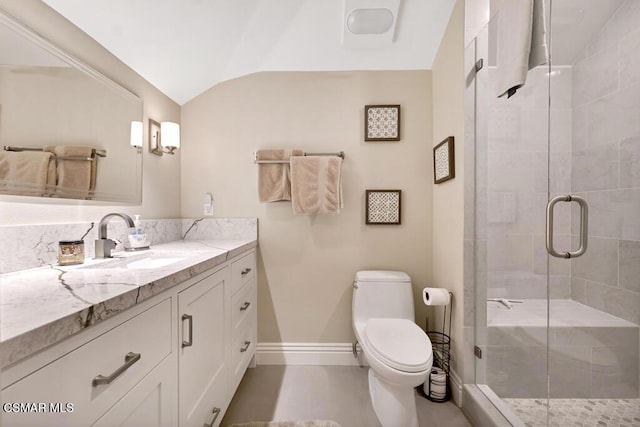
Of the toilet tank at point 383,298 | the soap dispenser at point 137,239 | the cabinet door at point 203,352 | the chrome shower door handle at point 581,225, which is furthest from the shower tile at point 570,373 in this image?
the soap dispenser at point 137,239

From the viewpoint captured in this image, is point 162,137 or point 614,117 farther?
point 162,137

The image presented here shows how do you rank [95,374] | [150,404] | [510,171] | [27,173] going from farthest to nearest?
1. [510,171]
2. [27,173]
3. [150,404]
4. [95,374]

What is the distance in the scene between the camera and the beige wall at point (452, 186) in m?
1.66

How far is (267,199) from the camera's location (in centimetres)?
205

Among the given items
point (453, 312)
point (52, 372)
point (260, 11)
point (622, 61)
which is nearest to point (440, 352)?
point (453, 312)

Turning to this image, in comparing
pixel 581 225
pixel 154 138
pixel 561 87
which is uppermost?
pixel 561 87

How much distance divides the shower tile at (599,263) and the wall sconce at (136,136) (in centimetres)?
235

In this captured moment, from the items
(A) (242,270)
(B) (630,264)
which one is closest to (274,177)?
(A) (242,270)

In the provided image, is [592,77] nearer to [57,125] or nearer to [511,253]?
[511,253]

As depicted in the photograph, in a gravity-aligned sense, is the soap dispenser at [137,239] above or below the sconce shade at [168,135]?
below

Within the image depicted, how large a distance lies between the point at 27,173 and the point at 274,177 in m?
1.25

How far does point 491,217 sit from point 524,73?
715 mm

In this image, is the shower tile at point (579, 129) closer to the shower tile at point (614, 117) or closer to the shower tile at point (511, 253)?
the shower tile at point (614, 117)

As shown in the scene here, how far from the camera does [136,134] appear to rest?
65.9 inches
